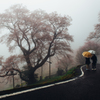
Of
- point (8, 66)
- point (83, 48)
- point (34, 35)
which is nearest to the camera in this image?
point (8, 66)

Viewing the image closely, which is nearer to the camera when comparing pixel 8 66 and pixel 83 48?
pixel 8 66

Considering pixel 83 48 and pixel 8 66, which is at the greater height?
pixel 83 48

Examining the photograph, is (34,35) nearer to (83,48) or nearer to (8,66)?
(8,66)

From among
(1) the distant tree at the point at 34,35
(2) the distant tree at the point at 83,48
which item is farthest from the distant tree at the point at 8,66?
(2) the distant tree at the point at 83,48

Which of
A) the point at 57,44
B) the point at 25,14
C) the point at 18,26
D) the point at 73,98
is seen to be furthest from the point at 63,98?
the point at 25,14

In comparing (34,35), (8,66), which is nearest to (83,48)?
(34,35)

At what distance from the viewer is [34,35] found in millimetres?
10844

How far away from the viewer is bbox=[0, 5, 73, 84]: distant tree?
10.3m

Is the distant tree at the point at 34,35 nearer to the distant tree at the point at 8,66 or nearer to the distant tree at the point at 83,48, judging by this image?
the distant tree at the point at 8,66

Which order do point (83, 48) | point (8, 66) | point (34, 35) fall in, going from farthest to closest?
point (83, 48)
point (34, 35)
point (8, 66)

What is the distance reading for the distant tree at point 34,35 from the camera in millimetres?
10344

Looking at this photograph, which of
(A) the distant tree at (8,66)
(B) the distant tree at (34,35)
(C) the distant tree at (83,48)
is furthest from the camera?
(C) the distant tree at (83,48)

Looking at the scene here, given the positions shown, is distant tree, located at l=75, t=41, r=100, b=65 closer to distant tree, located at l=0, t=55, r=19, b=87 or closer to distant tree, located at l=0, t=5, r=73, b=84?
distant tree, located at l=0, t=5, r=73, b=84

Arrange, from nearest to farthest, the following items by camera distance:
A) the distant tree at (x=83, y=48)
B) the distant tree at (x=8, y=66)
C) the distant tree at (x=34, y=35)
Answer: the distant tree at (x=8, y=66), the distant tree at (x=34, y=35), the distant tree at (x=83, y=48)
